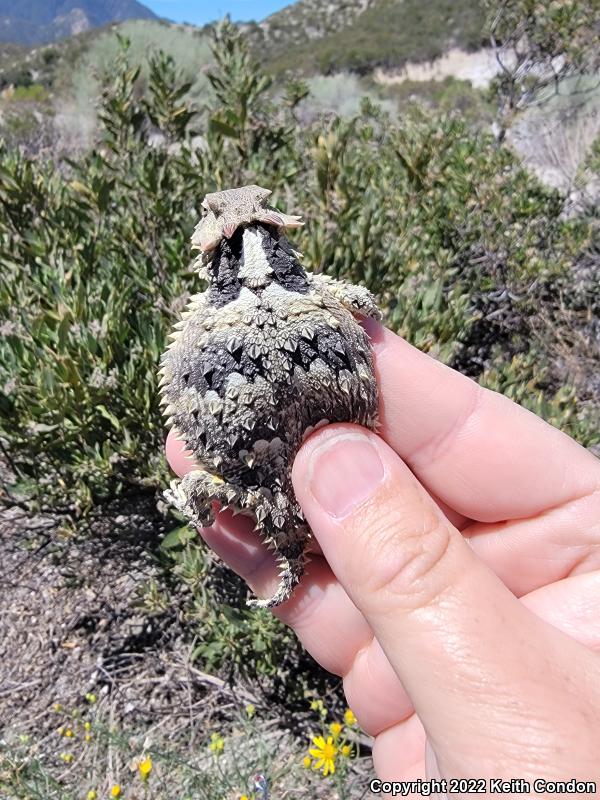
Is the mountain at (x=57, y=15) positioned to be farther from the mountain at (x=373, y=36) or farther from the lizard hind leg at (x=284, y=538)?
the lizard hind leg at (x=284, y=538)

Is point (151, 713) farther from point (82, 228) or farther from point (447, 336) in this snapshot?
point (82, 228)

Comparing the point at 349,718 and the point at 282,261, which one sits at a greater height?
the point at 282,261

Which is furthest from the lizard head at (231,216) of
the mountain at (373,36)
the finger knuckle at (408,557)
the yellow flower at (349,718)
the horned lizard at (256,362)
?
the mountain at (373,36)

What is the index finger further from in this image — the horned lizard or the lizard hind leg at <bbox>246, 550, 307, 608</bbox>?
the lizard hind leg at <bbox>246, 550, 307, 608</bbox>

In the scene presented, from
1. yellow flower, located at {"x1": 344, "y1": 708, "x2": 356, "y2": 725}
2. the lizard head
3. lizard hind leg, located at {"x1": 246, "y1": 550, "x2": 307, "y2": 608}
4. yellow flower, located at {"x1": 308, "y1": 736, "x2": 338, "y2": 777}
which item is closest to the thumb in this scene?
lizard hind leg, located at {"x1": 246, "y1": 550, "x2": 307, "y2": 608}

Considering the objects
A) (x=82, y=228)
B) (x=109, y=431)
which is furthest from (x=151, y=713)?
(x=82, y=228)

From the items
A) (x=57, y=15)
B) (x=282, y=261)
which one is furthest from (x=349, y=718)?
(x=57, y=15)

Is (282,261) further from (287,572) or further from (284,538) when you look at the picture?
(287,572)

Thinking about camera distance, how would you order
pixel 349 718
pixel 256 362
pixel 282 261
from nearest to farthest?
pixel 256 362 → pixel 282 261 → pixel 349 718
